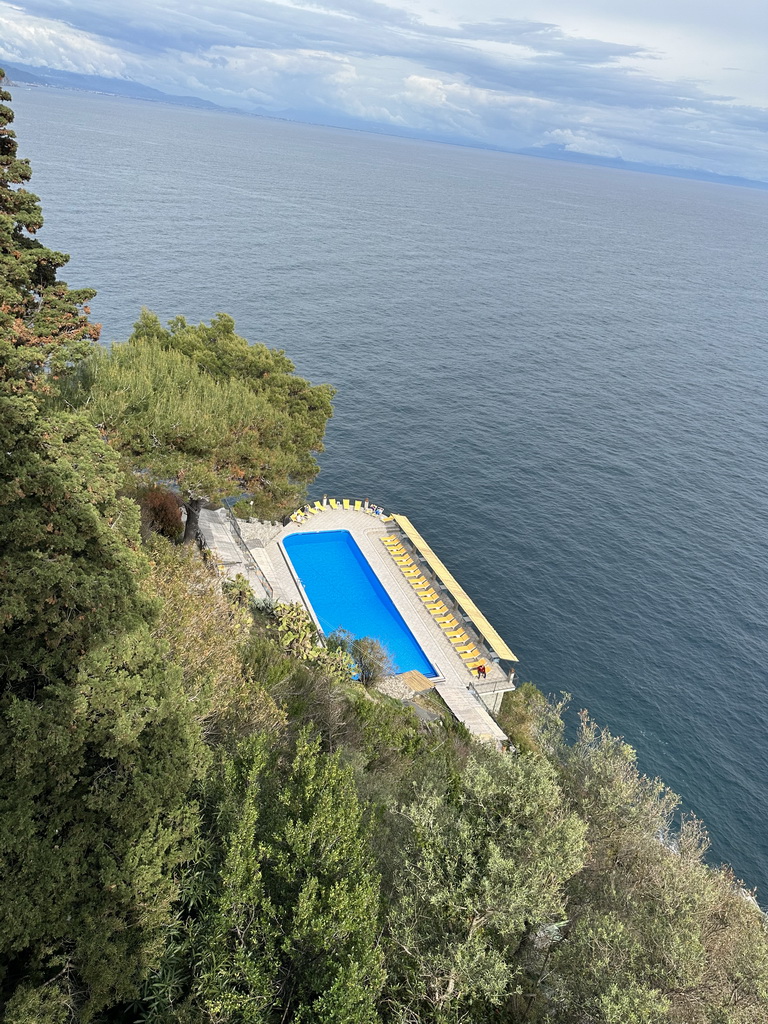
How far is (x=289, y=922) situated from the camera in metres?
10.1

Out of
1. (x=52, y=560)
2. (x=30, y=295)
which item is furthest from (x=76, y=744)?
(x=30, y=295)

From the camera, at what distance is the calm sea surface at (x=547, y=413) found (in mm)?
36438

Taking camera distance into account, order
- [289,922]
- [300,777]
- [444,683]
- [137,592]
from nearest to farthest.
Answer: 1. [289,922]
2. [300,777]
3. [137,592]
4. [444,683]

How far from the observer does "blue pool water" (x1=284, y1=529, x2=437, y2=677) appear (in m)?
33.8

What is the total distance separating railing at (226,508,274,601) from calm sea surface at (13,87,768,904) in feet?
34.6

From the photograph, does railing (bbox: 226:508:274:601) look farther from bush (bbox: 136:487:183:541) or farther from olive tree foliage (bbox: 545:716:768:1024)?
olive tree foliage (bbox: 545:716:768:1024)

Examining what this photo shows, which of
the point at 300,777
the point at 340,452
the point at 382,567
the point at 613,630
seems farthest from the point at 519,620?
the point at 300,777

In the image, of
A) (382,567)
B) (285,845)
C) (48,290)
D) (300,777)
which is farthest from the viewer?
(382,567)

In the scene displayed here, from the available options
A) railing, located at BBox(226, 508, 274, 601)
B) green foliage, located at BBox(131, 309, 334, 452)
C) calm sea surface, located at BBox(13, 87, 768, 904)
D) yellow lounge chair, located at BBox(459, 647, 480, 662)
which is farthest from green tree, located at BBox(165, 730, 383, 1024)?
calm sea surface, located at BBox(13, 87, 768, 904)

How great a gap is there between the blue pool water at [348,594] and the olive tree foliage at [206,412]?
828 cm

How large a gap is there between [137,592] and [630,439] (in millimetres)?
58316

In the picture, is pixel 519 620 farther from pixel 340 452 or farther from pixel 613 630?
pixel 340 452

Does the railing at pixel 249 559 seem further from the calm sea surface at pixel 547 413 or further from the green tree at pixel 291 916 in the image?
the green tree at pixel 291 916

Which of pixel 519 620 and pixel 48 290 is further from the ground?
pixel 48 290
